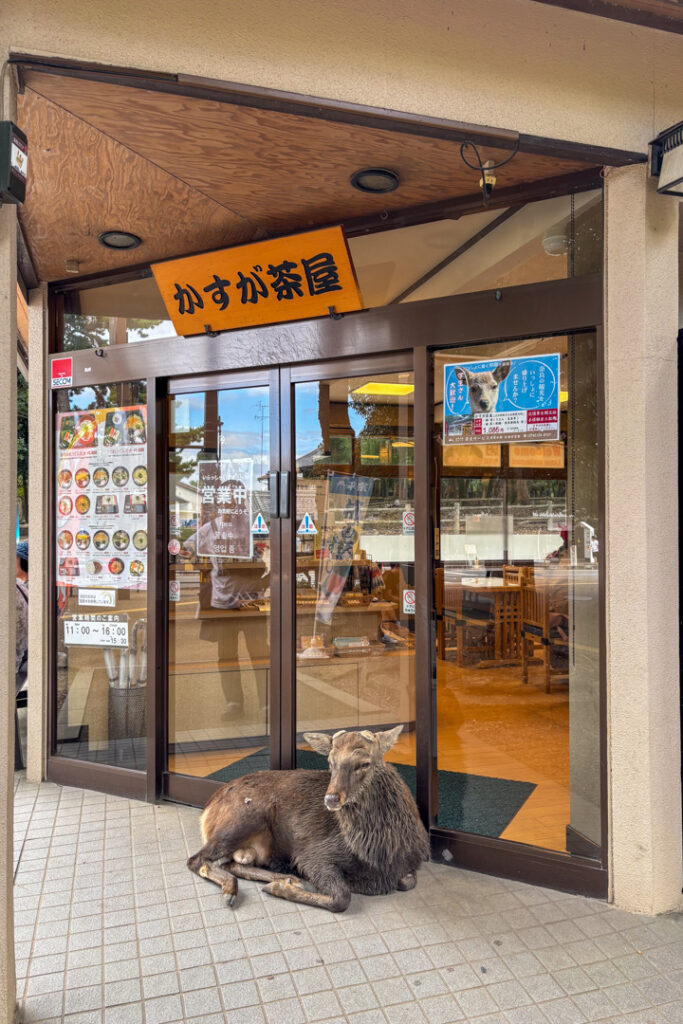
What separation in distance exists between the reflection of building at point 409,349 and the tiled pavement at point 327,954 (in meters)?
0.35

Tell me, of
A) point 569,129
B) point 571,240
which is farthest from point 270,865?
point 569,129

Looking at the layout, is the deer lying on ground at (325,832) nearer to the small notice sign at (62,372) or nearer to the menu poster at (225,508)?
the menu poster at (225,508)

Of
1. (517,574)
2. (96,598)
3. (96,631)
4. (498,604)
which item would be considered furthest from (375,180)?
(96,631)

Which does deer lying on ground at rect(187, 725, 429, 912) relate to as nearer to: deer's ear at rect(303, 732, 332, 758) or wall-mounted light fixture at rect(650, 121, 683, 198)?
deer's ear at rect(303, 732, 332, 758)

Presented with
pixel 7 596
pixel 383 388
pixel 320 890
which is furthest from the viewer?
pixel 383 388

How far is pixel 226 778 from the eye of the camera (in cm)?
416

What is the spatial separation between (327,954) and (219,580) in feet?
6.97

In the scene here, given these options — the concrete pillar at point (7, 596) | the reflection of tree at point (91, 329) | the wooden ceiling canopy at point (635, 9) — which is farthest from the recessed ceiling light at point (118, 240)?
the wooden ceiling canopy at point (635, 9)

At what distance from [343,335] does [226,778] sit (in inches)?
103

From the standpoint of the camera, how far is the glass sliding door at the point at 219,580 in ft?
13.5

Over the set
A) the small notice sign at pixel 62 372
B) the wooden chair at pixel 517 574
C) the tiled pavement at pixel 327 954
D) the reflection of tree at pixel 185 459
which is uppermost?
the small notice sign at pixel 62 372

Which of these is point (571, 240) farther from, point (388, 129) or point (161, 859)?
point (161, 859)

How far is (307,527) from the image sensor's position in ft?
13.1

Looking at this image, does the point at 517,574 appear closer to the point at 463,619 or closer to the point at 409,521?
the point at 463,619
